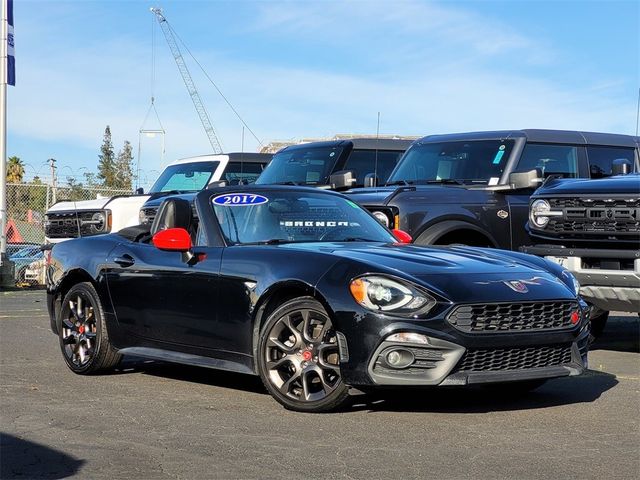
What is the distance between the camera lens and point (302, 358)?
652cm

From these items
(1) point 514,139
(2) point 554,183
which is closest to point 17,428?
Answer: (2) point 554,183

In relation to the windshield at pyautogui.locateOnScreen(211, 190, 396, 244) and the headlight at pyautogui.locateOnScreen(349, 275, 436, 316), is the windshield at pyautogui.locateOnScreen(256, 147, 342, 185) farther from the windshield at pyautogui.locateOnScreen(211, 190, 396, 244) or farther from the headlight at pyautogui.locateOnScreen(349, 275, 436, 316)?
the headlight at pyautogui.locateOnScreen(349, 275, 436, 316)

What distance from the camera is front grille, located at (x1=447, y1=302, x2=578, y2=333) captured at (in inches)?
243

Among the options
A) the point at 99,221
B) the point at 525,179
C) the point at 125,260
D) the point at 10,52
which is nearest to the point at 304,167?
the point at 99,221

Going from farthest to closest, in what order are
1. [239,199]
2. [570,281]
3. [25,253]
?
[25,253]
[239,199]
[570,281]

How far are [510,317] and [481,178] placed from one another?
5.59 m

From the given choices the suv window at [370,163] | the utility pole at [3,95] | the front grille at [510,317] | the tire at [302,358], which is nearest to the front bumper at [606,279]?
the front grille at [510,317]

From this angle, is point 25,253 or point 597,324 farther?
point 25,253

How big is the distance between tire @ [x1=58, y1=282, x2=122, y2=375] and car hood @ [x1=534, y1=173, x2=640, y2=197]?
4156 mm

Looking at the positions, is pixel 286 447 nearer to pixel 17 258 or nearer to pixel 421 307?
pixel 421 307

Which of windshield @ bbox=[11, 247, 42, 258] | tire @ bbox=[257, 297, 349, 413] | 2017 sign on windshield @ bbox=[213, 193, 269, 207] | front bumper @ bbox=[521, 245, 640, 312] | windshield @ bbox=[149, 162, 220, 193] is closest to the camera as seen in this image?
tire @ bbox=[257, 297, 349, 413]

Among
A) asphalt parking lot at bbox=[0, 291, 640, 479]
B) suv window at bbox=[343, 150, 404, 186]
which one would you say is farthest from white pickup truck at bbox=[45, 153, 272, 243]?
asphalt parking lot at bbox=[0, 291, 640, 479]

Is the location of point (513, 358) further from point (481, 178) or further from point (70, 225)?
point (70, 225)

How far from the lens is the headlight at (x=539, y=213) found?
9.66m
